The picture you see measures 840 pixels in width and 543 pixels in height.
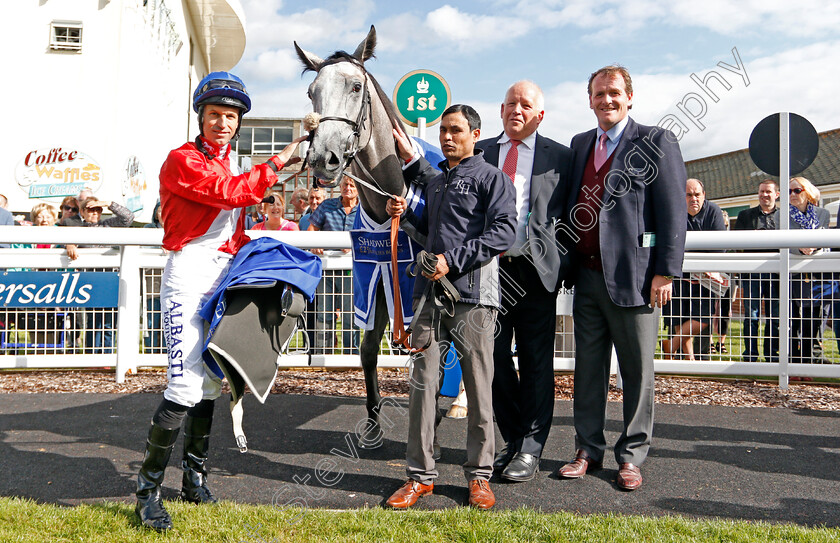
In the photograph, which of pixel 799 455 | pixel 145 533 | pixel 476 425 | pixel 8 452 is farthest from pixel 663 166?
pixel 8 452

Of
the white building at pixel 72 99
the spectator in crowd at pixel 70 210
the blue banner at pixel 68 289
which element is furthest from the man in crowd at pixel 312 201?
the white building at pixel 72 99

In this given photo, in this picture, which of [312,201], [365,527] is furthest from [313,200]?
[365,527]

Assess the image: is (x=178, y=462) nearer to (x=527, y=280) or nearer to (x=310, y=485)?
(x=310, y=485)

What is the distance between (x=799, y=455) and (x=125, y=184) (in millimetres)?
16859

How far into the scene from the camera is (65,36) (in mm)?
16078

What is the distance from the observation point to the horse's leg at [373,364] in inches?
163

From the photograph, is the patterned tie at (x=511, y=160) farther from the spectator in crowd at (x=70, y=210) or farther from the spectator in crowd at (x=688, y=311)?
the spectator in crowd at (x=70, y=210)

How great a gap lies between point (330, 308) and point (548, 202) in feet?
10.0

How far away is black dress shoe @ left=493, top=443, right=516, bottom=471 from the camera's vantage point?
3697mm

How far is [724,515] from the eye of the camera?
10.0 ft

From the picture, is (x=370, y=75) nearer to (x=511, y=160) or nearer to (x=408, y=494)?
(x=511, y=160)

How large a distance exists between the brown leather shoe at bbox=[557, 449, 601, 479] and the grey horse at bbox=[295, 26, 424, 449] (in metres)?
1.26

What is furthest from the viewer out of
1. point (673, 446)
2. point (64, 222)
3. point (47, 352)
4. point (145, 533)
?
point (64, 222)

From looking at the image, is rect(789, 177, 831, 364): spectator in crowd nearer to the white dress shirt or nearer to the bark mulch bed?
the bark mulch bed
